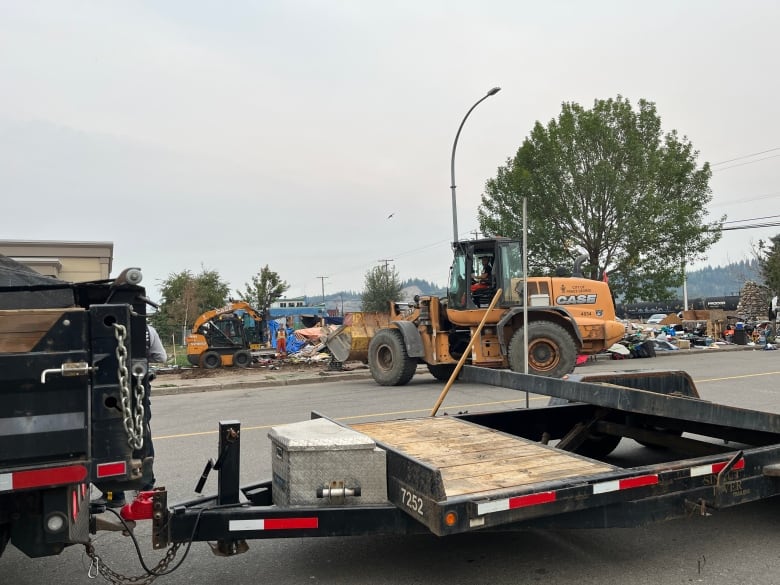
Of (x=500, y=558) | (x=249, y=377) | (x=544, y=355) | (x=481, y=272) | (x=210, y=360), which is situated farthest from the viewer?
(x=210, y=360)

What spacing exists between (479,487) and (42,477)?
2167 mm

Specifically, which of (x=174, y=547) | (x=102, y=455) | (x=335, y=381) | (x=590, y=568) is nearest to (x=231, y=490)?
(x=174, y=547)

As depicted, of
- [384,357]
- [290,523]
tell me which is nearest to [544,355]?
[384,357]

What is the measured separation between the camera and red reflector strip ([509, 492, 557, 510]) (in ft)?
11.2

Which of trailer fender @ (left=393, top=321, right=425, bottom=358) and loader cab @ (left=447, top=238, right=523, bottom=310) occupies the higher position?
loader cab @ (left=447, top=238, right=523, bottom=310)

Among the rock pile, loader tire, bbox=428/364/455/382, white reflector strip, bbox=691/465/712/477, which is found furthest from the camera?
the rock pile

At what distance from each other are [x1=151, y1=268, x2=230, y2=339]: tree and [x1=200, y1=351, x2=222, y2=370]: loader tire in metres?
21.4

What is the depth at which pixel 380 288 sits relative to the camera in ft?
193

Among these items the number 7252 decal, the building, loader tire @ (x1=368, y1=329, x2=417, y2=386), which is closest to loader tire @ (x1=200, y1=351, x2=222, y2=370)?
the building

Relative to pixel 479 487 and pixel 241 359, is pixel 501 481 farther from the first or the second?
pixel 241 359

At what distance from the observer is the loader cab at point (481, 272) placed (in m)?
13.6

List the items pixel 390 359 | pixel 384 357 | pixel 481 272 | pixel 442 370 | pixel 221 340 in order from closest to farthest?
pixel 481 272, pixel 390 359, pixel 384 357, pixel 442 370, pixel 221 340

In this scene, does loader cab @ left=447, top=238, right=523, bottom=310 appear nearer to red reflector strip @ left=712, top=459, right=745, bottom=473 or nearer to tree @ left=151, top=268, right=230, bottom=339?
red reflector strip @ left=712, top=459, right=745, bottom=473

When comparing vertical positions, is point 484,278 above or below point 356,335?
above
